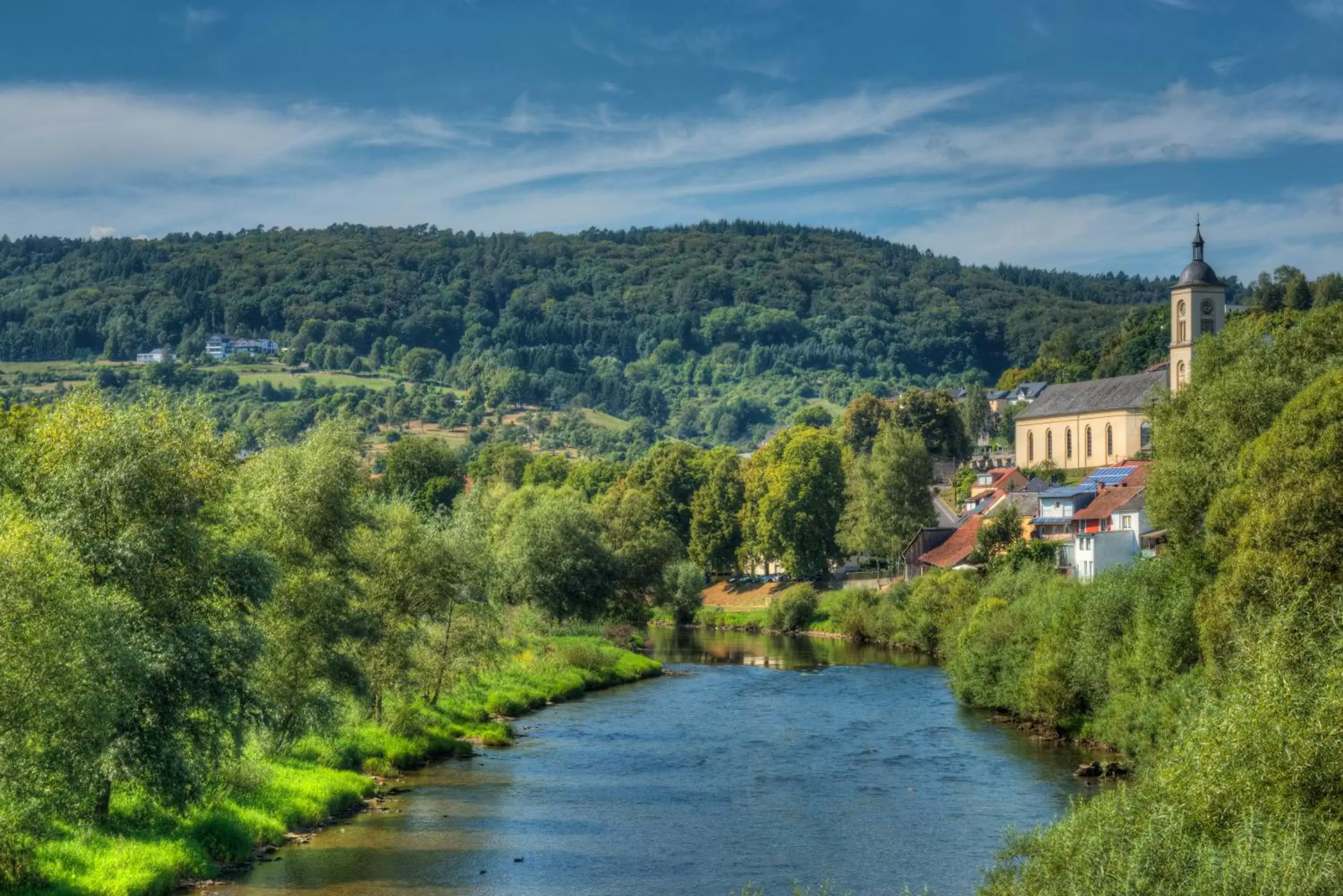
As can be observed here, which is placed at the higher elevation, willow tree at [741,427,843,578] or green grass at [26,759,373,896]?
willow tree at [741,427,843,578]

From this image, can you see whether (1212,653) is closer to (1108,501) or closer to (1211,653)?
(1211,653)

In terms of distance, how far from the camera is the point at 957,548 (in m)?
95.8

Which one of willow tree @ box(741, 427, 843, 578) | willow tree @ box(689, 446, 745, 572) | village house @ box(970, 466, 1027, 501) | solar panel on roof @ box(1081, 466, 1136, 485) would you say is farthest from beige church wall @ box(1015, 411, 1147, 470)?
willow tree @ box(689, 446, 745, 572)

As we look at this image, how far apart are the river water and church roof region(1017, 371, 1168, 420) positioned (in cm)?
7060

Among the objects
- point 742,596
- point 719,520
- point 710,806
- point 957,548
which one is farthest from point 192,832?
point 719,520

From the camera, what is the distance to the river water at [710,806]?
31891 mm

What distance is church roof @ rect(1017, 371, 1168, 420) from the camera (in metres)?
125

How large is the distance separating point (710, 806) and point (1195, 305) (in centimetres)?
8736

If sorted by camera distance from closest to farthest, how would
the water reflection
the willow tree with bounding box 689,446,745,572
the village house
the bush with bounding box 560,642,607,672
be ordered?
the bush with bounding box 560,642,607,672
the water reflection
the village house
the willow tree with bounding box 689,446,745,572

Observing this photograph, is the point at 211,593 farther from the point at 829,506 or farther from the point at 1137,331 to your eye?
the point at 1137,331

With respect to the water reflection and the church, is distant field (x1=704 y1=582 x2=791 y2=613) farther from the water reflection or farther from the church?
the church

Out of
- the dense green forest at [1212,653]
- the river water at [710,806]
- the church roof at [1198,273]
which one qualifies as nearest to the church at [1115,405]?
the church roof at [1198,273]

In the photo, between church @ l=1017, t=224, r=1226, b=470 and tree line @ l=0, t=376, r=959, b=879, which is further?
church @ l=1017, t=224, r=1226, b=470

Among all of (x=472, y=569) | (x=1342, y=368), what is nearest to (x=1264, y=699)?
(x=1342, y=368)
